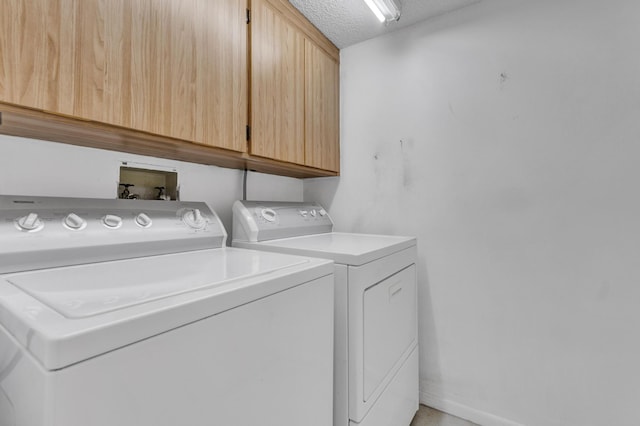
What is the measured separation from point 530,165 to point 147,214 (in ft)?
5.79

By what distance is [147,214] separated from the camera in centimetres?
112

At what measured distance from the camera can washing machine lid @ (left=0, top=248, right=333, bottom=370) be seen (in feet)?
1.42

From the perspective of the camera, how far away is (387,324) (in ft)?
4.11

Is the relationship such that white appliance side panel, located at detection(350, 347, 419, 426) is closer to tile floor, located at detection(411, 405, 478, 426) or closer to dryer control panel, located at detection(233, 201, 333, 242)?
tile floor, located at detection(411, 405, 478, 426)

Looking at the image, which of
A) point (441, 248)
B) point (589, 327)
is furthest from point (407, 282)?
point (589, 327)

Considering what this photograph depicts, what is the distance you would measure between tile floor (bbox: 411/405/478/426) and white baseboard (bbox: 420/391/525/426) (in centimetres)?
2

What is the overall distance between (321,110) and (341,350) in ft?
4.51

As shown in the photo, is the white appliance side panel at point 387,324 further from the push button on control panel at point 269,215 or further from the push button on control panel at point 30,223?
the push button on control panel at point 30,223

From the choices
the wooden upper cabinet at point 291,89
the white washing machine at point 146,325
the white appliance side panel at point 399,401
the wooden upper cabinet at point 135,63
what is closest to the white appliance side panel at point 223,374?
the white washing machine at point 146,325

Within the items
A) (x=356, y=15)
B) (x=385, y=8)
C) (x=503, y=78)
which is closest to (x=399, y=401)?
(x=503, y=78)

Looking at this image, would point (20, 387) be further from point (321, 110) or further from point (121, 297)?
point (321, 110)

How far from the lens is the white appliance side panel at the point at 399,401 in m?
1.17

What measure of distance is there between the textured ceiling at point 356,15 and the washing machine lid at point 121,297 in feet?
4.65

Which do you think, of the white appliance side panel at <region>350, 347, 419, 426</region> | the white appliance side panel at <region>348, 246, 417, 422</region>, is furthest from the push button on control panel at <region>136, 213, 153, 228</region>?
the white appliance side panel at <region>350, 347, 419, 426</region>
